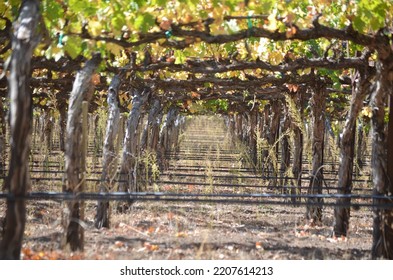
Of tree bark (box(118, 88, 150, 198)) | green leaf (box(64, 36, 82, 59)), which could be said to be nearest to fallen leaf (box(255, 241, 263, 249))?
green leaf (box(64, 36, 82, 59))

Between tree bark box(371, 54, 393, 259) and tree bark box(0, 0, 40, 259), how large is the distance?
338 centimetres

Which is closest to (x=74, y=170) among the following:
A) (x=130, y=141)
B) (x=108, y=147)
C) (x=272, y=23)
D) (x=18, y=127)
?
(x=18, y=127)

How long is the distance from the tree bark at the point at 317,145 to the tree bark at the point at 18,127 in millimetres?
5277

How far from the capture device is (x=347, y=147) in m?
7.38

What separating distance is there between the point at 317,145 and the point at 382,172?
3423 mm

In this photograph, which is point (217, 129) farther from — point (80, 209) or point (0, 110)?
point (80, 209)

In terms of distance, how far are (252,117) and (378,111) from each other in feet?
48.0

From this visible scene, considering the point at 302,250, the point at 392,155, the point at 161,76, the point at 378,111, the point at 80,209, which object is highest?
the point at 161,76

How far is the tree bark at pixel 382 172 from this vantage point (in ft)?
19.0

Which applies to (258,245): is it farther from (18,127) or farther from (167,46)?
(18,127)

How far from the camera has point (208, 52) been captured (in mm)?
9648

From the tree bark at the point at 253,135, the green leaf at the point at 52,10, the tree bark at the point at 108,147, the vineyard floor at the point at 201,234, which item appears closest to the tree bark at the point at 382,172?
the vineyard floor at the point at 201,234
